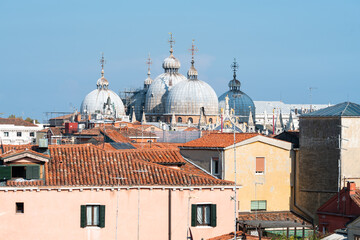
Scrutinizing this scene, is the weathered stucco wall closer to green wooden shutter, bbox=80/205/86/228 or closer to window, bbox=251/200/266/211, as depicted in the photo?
window, bbox=251/200/266/211

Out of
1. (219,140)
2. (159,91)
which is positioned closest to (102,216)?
(219,140)

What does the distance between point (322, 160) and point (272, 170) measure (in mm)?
1577

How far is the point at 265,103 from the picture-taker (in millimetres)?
152000

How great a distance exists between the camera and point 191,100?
339ft

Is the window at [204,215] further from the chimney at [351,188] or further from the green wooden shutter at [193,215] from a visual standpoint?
the chimney at [351,188]

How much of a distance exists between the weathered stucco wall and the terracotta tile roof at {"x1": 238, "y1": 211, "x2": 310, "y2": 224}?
832 millimetres

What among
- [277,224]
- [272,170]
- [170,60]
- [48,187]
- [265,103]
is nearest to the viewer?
[48,187]

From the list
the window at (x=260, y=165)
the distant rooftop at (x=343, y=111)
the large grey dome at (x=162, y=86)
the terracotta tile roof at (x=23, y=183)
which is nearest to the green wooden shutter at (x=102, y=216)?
the terracotta tile roof at (x=23, y=183)

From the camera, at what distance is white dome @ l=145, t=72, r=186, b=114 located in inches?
4299

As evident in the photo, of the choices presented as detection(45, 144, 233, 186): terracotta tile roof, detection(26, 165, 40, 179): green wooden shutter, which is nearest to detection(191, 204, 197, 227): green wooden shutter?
detection(45, 144, 233, 186): terracotta tile roof

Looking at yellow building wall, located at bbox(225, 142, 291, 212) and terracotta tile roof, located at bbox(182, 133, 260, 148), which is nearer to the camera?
yellow building wall, located at bbox(225, 142, 291, 212)

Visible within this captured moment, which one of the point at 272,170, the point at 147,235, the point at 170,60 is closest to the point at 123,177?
the point at 147,235

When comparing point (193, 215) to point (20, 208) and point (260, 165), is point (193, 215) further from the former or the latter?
point (260, 165)

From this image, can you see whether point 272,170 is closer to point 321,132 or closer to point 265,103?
point 321,132
